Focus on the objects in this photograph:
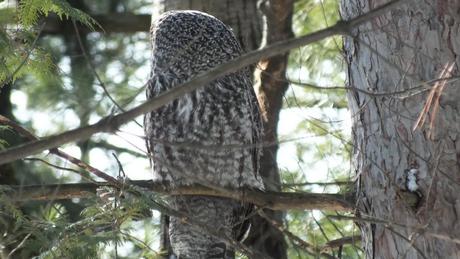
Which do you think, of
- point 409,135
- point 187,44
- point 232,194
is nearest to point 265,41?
point 187,44

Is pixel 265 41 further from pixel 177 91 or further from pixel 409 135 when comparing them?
pixel 177 91

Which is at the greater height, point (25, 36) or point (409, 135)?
point (25, 36)

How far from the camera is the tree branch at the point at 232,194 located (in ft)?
12.4

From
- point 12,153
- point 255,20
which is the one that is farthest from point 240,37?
point 12,153

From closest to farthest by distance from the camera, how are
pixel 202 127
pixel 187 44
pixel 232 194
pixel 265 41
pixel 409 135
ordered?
pixel 409 135 → pixel 232 194 → pixel 202 127 → pixel 187 44 → pixel 265 41

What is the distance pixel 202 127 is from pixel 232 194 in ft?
2.68

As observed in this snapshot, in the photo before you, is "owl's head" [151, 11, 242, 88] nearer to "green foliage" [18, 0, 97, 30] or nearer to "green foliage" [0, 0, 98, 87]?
"green foliage" [0, 0, 98, 87]

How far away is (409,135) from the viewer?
157 inches

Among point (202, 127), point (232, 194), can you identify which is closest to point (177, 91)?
point (232, 194)

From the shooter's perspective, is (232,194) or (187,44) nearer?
(232,194)

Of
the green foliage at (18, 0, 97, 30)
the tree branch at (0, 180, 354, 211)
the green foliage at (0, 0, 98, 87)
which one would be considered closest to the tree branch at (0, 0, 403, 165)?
the tree branch at (0, 180, 354, 211)

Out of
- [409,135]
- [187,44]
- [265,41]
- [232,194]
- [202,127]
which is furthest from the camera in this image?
[265,41]

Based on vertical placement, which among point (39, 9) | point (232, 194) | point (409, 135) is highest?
point (39, 9)

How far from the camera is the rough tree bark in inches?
223
